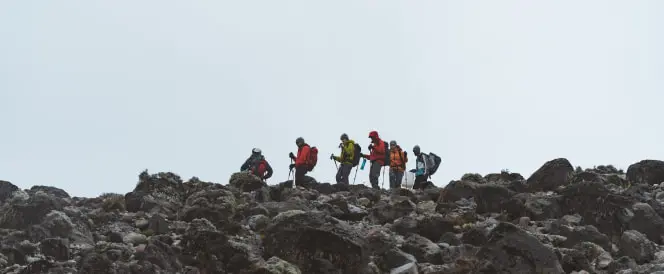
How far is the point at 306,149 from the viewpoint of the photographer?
87.8 feet

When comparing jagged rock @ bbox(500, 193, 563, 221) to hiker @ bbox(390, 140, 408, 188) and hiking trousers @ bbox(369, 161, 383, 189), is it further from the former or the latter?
hiking trousers @ bbox(369, 161, 383, 189)

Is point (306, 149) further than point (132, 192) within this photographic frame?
Yes

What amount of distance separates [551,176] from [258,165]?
9791 millimetres

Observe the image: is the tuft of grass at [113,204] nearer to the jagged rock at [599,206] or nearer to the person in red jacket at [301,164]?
the person in red jacket at [301,164]

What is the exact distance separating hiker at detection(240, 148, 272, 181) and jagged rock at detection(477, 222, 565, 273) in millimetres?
13380

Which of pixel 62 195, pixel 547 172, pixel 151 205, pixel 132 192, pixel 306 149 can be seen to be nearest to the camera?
pixel 151 205

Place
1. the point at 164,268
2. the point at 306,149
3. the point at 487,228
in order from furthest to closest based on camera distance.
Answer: the point at 306,149 < the point at 487,228 < the point at 164,268

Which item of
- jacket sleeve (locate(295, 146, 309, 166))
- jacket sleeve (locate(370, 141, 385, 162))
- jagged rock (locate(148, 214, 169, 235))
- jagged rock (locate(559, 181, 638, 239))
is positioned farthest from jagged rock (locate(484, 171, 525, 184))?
jagged rock (locate(148, 214, 169, 235))

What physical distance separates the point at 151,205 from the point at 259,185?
490cm

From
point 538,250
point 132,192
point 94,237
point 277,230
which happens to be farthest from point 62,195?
point 538,250

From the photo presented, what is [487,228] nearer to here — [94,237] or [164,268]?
[164,268]

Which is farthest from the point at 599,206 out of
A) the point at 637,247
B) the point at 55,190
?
the point at 55,190

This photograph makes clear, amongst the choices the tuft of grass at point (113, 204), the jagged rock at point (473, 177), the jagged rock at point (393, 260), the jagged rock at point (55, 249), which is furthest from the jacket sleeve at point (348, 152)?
the jagged rock at point (55, 249)

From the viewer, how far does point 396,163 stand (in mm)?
27578
